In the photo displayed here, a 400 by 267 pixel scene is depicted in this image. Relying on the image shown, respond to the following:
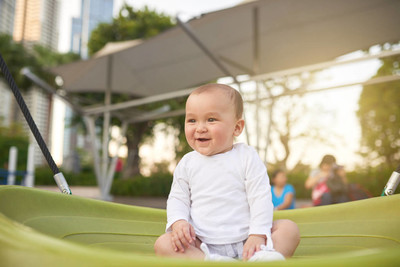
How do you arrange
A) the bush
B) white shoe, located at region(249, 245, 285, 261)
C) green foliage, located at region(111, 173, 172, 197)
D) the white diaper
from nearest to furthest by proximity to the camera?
white shoe, located at region(249, 245, 285, 261) < the white diaper < the bush < green foliage, located at region(111, 173, 172, 197)

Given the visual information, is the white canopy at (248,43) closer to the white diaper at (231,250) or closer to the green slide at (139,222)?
the green slide at (139,222)

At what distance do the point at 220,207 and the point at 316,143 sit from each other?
41.5ft

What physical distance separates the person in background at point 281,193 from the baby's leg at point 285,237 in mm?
2358

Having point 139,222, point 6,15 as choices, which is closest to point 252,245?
point 139,222

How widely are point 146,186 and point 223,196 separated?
350 inches

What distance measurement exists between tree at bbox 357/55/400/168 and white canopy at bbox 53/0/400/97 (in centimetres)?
710

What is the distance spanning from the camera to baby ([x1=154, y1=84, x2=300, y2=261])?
950mm

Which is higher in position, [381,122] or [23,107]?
[381,122]

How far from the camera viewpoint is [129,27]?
543 inches

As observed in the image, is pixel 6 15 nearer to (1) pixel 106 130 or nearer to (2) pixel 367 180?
(1) pixel 106 130

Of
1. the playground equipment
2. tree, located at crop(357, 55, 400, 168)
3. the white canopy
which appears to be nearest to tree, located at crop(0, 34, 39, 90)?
the white canopy

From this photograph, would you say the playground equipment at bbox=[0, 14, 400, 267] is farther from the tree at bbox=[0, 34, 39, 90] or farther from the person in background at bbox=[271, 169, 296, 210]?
the tree at bbox=[0, 34, 39, 90]

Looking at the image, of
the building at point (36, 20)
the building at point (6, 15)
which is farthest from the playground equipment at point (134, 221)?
the building at point (36, 20)

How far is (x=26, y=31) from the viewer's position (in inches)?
1638
